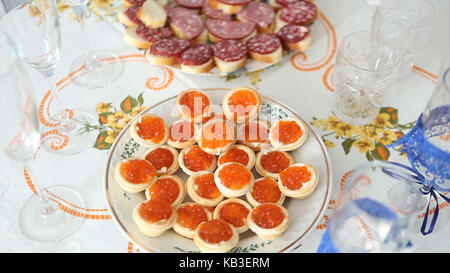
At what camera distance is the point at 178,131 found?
1.36 m

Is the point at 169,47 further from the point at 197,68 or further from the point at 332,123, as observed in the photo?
the point at 332,123

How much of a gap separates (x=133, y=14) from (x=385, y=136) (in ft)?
3.35

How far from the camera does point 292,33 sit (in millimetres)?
1615

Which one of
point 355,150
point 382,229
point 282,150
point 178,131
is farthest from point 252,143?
point 382,229

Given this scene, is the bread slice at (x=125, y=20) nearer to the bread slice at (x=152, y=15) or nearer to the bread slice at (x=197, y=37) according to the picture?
the bread slice at (x=152, y=15)

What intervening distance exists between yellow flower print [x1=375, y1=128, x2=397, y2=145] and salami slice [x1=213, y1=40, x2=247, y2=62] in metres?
0.52

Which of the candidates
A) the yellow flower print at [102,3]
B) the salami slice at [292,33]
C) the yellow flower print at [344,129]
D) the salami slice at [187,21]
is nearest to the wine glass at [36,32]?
the salami slice at [187,21]

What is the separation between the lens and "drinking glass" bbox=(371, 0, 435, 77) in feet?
4.86

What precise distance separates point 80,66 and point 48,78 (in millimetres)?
393

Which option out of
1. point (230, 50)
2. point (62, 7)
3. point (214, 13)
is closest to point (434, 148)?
point (230, 50)

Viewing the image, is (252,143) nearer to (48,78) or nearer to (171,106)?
(171,106)

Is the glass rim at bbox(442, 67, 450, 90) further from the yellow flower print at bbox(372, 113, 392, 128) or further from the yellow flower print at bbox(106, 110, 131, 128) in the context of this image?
the yellow flower print at bbox(106, 110, 131, 128)

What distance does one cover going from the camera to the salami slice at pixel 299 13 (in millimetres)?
1666

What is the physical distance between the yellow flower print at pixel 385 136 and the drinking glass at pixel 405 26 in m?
0.26
